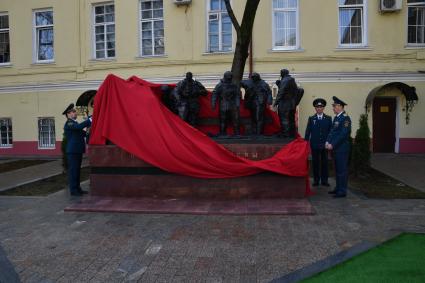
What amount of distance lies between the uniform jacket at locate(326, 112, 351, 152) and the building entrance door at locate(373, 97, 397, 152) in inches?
357

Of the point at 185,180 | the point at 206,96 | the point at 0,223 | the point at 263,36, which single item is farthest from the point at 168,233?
the point at 263,36

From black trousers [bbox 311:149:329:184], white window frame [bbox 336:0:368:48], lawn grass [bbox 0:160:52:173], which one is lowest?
lawn grass [bbox 0:160:52:173]

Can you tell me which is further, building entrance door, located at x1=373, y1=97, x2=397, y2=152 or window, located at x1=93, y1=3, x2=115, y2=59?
window, located at x1=93, y1=3, x2=115, y2=59

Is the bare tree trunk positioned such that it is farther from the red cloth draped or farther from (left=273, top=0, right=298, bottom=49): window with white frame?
(left=273, top=0, right=298, bottom=49): window with white frame

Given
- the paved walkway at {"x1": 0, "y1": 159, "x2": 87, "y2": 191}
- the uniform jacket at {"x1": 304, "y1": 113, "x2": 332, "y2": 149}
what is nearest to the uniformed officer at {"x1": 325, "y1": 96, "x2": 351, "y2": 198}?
the uniform jacket at {"x1": 304, "y1": 113, "x2": 332, "y2": 149}

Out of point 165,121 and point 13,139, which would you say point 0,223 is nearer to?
point 165,121

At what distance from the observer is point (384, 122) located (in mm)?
16578

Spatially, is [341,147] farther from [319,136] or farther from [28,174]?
[28,174]

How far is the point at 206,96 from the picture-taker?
373 inches

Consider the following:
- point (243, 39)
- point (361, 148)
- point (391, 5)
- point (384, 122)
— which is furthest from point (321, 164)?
point (391, 5)

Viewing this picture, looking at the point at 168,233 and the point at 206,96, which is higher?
the point at 206,96

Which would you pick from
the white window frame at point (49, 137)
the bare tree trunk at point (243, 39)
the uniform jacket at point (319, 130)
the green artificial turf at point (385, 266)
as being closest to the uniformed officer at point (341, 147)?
the uniform jacket at point (319, 130)

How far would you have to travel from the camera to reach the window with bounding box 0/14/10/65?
65.4ft

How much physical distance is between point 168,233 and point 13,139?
16.0 metres
